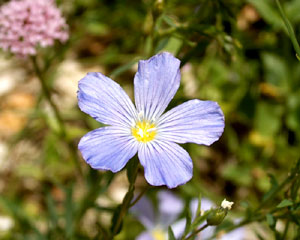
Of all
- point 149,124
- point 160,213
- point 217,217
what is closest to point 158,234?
point 160,213

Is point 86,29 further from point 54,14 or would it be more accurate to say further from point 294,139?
point 294,139

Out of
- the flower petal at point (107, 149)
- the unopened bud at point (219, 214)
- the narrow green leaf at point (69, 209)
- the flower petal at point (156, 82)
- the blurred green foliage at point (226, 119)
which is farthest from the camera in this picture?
the blurred green foliage at point (226, 119)

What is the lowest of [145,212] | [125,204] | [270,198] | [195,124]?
[145,212]

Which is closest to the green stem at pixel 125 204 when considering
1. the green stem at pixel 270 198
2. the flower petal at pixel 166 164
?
the flower petal at pixel 166 164

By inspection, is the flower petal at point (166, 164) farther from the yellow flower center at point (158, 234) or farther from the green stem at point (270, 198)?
the yellow flower center at point (158, 234)

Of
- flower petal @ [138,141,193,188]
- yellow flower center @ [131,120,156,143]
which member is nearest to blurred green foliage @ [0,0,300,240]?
yellow flower center @ [131,120,156,143]

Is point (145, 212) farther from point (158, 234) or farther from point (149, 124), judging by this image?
point (149, 124)
